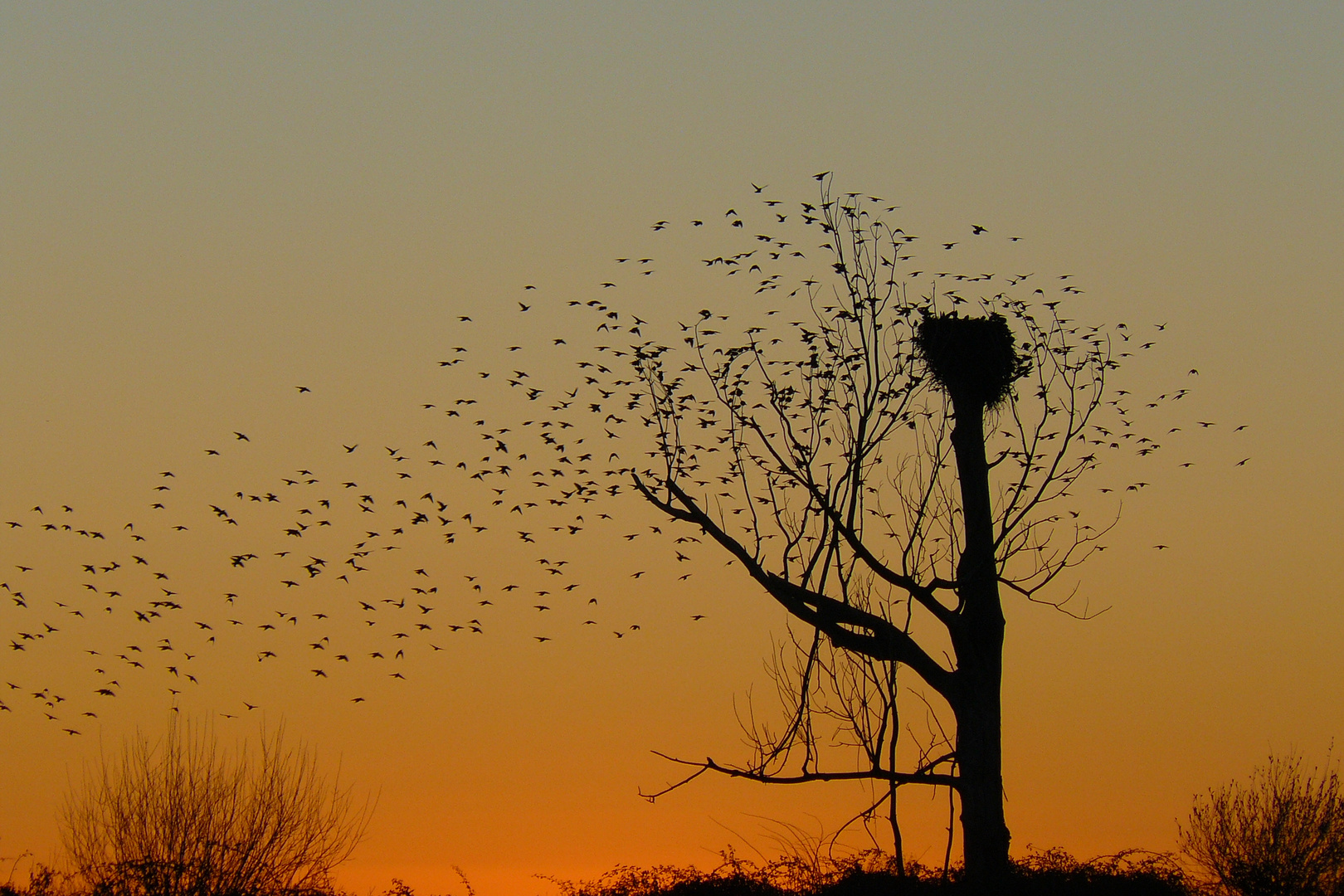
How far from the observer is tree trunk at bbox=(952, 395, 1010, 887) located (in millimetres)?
14484

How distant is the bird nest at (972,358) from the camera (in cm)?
1609

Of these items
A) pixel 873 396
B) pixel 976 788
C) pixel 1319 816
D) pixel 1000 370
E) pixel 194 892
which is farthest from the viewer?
pixel 1319 816

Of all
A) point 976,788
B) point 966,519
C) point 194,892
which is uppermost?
point 966,519

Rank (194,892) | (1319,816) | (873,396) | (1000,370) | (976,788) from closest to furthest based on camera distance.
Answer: (873,396) → (976,788) → (1000,370) → (194,892) → (1319,816)

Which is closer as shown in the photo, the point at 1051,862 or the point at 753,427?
the point at 753,427

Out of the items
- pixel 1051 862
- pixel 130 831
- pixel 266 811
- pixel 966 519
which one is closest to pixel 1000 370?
pixel 966 519

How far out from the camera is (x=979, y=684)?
15.0 meters

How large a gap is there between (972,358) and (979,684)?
419 cm

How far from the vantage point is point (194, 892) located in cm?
1806

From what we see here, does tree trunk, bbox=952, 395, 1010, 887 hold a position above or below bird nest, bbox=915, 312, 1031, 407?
below

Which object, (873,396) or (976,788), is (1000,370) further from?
(976,788)

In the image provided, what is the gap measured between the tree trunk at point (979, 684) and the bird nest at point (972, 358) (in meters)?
0.99

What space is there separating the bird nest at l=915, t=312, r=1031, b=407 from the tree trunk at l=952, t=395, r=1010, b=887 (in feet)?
3.26

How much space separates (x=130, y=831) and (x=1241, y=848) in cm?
1998
